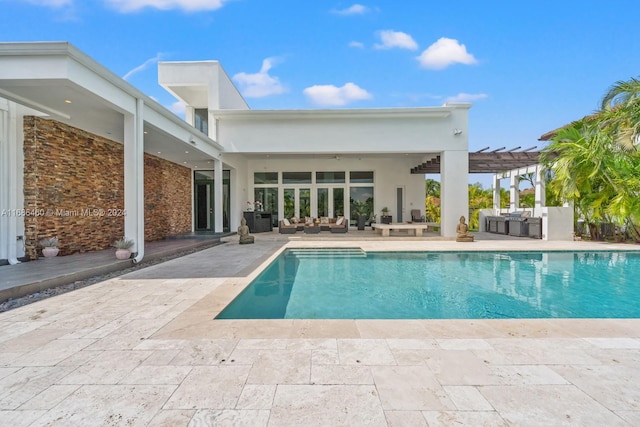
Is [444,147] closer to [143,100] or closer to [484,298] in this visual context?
[484,298]

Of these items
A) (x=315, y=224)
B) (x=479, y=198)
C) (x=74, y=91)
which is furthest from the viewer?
(x=479, y=198)

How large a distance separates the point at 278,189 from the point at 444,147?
8.15m

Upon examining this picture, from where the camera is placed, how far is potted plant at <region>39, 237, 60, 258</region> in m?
6.63

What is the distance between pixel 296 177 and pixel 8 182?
11090mm

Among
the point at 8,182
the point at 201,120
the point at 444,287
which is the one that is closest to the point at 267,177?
the point at 201,120

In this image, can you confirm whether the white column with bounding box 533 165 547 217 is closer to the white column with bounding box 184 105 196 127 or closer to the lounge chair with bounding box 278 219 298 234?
the lounge chair with bounding box 278 219 298 234

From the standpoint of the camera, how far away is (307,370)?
7.43ft

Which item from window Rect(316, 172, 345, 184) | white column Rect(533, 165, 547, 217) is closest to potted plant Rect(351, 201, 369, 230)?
window Rect(316, 172, 345, 184)

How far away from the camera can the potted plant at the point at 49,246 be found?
6.63 m

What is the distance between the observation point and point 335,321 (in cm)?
334

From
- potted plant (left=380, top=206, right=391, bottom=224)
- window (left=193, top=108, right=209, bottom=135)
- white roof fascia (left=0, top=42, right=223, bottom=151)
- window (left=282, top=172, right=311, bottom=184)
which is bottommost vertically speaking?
potted plant (left=380, top=206, right=391, bottom=224)

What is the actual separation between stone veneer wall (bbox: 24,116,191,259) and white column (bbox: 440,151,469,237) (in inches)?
415

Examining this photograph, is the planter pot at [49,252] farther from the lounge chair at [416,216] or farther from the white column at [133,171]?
the lounge chair at [416,216]

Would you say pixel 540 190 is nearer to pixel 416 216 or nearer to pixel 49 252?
pixel 416 216
